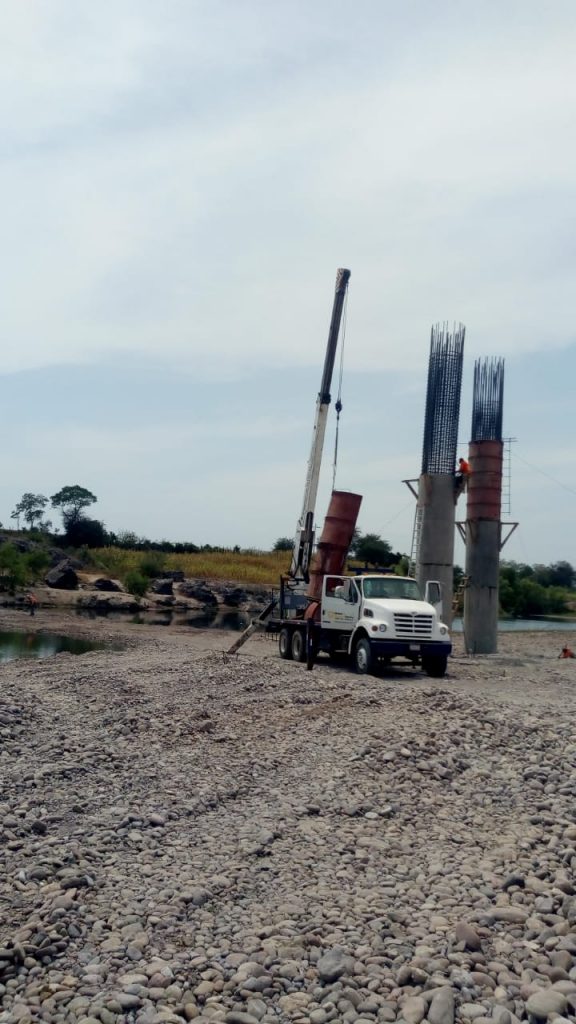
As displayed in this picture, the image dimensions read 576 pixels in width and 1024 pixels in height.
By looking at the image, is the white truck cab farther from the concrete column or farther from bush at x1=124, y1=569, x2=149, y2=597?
bush at x1=124, y1=569, x2=149, y2=597

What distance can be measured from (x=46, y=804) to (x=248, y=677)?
908cm

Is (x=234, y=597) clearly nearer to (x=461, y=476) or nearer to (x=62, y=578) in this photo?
(x=62, y=578)

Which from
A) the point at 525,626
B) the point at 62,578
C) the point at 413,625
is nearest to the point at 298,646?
the point at 413,625

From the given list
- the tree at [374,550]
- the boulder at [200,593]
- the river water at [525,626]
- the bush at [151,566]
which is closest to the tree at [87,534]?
the bush at [151,566]

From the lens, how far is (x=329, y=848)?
734 cm

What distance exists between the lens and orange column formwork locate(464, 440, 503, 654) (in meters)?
24.8

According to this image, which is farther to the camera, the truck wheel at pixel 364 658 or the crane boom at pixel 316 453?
the crane boom at pixel 316 453

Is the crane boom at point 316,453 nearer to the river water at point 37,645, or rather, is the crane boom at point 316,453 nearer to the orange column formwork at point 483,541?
the orange column formwork at point 483,541

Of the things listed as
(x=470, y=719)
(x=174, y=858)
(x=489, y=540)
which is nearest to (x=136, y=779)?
(x=174, y=858)

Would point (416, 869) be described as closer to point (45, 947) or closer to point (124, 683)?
point (45, 947)

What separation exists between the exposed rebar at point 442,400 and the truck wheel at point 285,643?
241 inches

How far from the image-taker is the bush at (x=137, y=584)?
182 ft

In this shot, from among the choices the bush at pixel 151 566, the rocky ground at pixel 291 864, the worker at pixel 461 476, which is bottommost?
the rocky ground at pixel 291 864

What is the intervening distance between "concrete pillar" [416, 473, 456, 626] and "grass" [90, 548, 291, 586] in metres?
38.6
